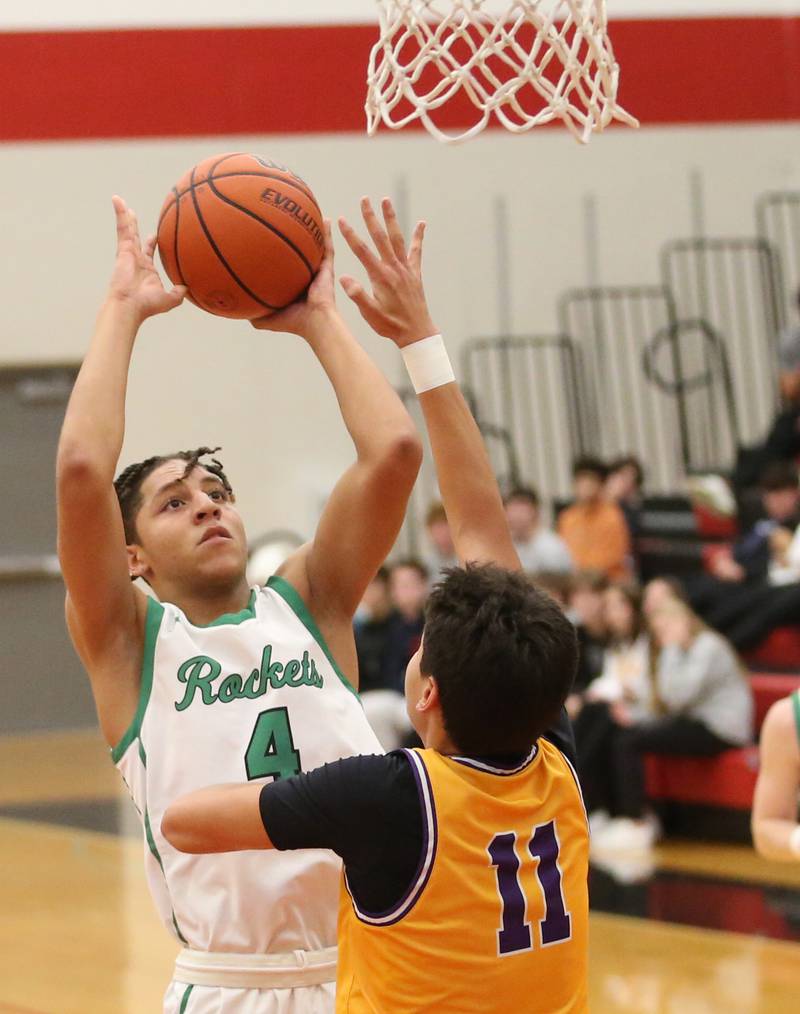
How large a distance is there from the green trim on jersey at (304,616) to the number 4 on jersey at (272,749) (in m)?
0.13

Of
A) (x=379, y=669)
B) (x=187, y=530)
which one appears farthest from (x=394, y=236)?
(x=379, y=669)

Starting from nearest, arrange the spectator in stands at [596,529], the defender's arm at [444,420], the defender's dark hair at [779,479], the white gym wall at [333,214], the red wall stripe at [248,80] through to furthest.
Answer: the defender's arm at [444,420] < the red wall stripe at [248,80] < the defender's dark hair at [779,479] < the spectator in stands at [596,529] < the white gym wall at [333,214]

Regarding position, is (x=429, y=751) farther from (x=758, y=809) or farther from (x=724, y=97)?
(x=724, y=97)

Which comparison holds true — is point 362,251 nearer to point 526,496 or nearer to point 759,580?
point 759,580

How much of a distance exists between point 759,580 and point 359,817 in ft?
22.9

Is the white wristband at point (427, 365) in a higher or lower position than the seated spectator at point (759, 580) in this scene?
lower

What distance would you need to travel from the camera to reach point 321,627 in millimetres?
2451

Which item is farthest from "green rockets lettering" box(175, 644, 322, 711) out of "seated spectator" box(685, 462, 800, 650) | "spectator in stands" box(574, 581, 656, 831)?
"seated spectator" box(685, 462, 800, 650)

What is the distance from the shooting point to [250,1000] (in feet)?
7.55

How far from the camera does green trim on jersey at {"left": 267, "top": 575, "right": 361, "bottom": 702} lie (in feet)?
7.97

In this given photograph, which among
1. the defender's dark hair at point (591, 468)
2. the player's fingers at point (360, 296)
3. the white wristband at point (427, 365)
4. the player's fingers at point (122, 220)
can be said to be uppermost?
the defender's dark hair at point (591, 468)

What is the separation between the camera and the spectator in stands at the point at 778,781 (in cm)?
319

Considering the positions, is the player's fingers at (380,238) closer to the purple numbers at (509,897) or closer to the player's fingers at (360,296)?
the player's fingers at (360,296)

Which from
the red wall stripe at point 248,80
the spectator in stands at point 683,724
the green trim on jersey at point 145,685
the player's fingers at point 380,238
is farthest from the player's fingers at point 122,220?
the spectator in stands at point 683,724
